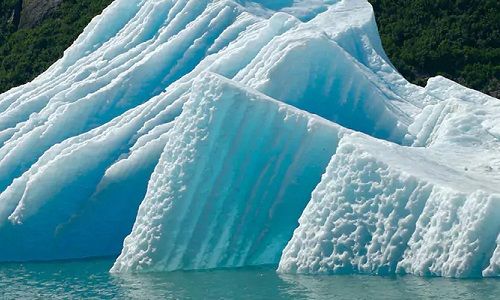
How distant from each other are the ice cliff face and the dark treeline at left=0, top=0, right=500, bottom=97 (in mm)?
13218

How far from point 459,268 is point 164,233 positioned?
164 inches

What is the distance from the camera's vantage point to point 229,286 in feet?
42.1

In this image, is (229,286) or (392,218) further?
(229,286)

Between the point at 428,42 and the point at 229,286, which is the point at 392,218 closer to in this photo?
the point at 229,286

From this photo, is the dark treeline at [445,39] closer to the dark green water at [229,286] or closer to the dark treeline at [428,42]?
the dark treeline at [428,42]

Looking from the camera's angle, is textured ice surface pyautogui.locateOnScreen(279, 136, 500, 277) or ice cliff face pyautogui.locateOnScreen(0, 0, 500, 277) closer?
textured ice surface pyautogui.locateOnScreen(279, 136, 500, 277)

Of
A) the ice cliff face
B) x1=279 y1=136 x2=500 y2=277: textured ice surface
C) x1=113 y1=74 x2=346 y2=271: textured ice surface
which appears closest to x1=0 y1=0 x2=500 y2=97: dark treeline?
the ice cliff face

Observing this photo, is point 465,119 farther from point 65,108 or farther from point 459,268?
point 65,108

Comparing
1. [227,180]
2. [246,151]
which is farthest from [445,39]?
[227,180]

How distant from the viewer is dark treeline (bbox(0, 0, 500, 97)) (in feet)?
107

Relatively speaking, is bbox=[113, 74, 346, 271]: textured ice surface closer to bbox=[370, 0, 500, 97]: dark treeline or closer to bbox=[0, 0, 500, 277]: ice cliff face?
bbox=[0, 0, 500, 277]: ice cliff face

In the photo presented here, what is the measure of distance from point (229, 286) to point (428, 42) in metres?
22.1

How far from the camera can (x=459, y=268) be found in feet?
39.4

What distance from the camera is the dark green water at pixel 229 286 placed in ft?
37.8
